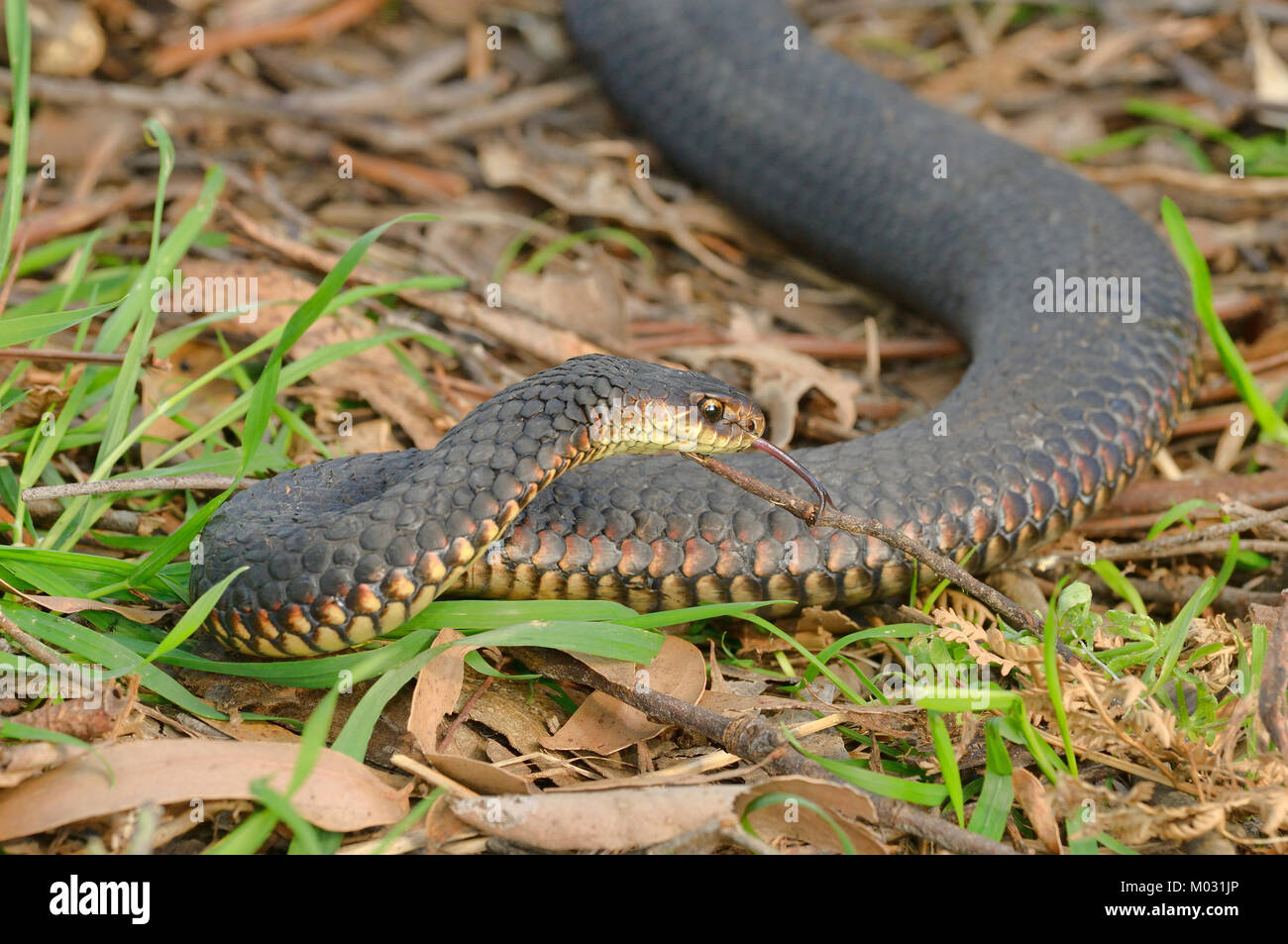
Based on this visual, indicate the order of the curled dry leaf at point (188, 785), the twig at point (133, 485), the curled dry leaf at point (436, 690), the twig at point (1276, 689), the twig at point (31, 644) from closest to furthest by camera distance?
the curled dry leaf at point (188, 785) → the twig at point (1276, 689) → the twig at point (31, 644) → the curled dry leaf at point (436, 690) → the twig at point (133, 485)

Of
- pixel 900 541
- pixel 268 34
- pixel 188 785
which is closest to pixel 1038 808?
pixel 900 541

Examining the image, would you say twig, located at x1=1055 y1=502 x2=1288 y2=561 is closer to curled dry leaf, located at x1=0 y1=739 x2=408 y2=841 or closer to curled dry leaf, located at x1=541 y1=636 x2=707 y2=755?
curled dry leaf, located at x1=541 y1=636 x2=707 y2=755

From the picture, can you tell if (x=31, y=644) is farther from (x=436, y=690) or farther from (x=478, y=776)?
(x=478, y=776)

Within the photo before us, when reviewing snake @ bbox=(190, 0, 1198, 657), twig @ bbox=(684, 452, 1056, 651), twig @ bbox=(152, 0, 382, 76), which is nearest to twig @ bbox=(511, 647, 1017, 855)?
snake @ bbox=(190, 0, 1198, 657)

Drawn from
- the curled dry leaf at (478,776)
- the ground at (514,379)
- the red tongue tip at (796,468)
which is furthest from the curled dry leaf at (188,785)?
the red tongue tip at (796,468)

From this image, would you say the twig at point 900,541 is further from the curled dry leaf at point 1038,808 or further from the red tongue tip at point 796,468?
the curled dry leaf at point 1038,808

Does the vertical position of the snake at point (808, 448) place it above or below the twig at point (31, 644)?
above
